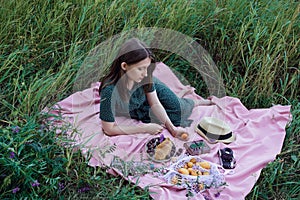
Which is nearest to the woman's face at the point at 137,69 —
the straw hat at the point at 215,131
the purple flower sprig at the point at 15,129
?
the straw hat at the point at 215,131

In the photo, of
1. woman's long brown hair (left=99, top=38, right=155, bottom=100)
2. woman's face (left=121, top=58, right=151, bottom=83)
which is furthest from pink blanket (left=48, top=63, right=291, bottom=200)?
woman's face (left=121, top=58, right=151, bottom=83)

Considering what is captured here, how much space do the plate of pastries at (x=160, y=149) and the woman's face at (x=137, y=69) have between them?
0.45m

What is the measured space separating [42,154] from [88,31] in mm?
1476

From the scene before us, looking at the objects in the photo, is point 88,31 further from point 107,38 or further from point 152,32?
point 152,32

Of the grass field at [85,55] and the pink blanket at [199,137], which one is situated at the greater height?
the grass field at [85,55]

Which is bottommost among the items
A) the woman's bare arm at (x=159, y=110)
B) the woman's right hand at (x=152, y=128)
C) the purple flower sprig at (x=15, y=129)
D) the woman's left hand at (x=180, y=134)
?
the woman's left hand at (x=180, y=134)

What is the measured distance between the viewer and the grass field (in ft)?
8.53

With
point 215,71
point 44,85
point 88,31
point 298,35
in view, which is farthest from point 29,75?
point 298,35

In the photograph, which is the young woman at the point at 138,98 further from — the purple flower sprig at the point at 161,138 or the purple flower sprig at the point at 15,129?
the purple flower sprig at the point at 15,129

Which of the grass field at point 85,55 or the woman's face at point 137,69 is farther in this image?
the woman's face at point 137,69

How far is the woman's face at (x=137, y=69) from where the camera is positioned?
299 centimetres

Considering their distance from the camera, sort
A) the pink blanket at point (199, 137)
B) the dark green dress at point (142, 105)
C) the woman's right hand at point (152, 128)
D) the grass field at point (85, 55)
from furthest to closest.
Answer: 1. the woman's right hand at point (152, 128)
2. the dark green dress at point (142, 105)
3. the pink blanket at point (199, 137)
4. the grass field at point (85, 55)

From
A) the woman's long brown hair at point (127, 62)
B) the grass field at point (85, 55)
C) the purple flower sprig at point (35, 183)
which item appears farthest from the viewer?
the woman's long brown hair at point (127, 62)

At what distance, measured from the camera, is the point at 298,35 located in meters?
3.98
